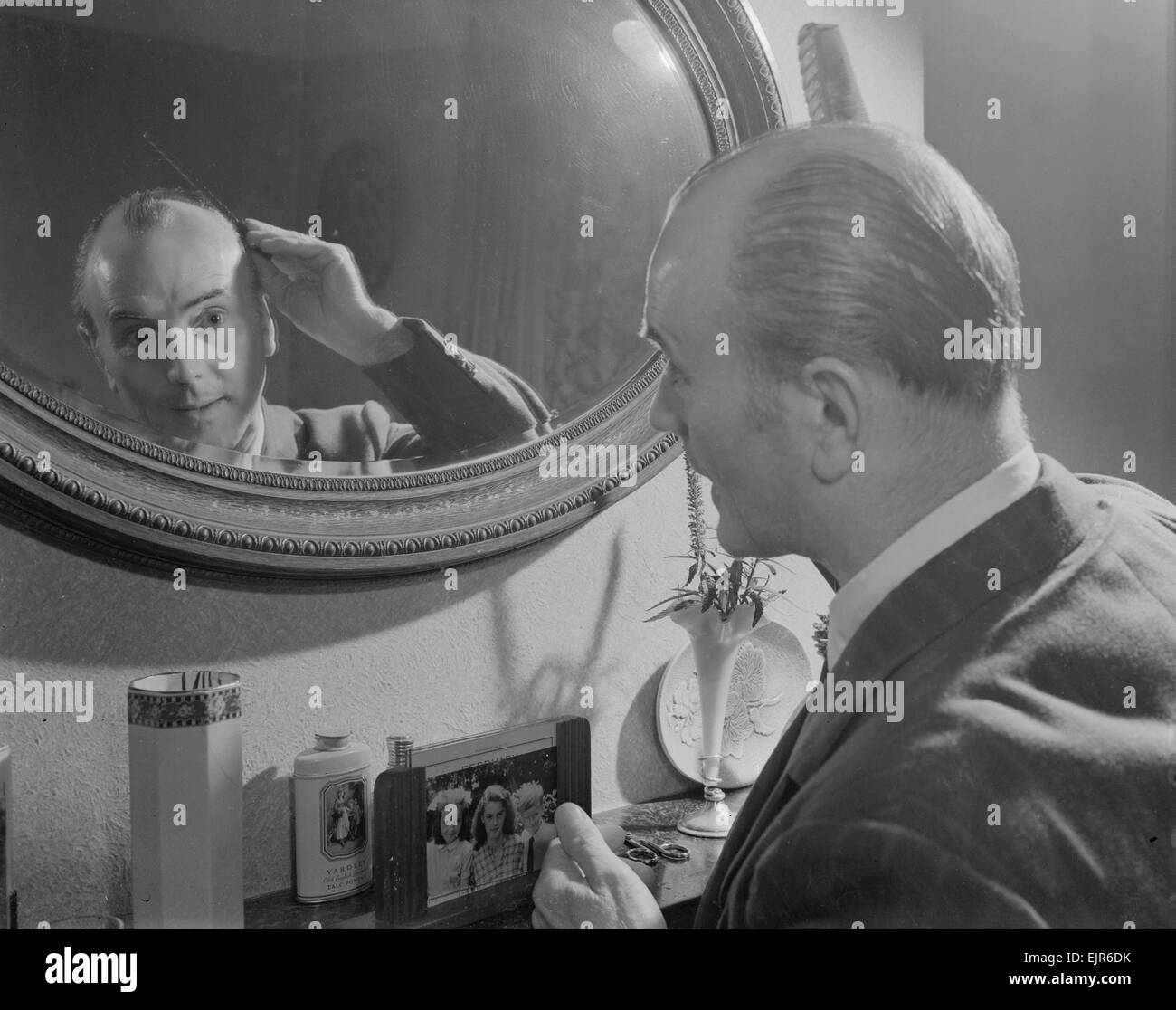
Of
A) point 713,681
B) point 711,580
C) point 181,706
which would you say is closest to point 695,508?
point 711,580

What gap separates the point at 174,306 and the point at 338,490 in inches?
9.8

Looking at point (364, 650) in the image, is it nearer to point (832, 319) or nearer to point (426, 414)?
point (426, 414)

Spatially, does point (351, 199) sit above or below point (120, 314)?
above

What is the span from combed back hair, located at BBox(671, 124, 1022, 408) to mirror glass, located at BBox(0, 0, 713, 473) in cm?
30

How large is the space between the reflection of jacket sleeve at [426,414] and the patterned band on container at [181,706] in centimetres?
27

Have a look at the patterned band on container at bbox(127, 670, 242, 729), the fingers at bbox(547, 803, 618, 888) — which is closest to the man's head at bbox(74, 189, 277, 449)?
the patterned band on container at bbox(127, 670, 242, 729)

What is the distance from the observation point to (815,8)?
52.8 inches

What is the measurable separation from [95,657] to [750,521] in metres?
0.68

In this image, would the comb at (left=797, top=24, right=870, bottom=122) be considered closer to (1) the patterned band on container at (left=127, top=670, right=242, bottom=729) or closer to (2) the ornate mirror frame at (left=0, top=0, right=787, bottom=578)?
(2) the ornate mirror frame at (left=0, top=0, right=787, bottom=578)

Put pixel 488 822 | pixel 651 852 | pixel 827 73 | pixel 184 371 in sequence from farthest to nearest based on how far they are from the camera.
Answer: pixel 827 73 < pixel 651 852 < pixel 488 822 < pixel 184 371

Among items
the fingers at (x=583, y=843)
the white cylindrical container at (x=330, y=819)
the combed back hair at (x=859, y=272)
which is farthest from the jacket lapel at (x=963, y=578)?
the white cylindrical container at (x=330, y=819)

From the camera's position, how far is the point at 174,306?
103 centimetres

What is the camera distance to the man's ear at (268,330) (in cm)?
109
